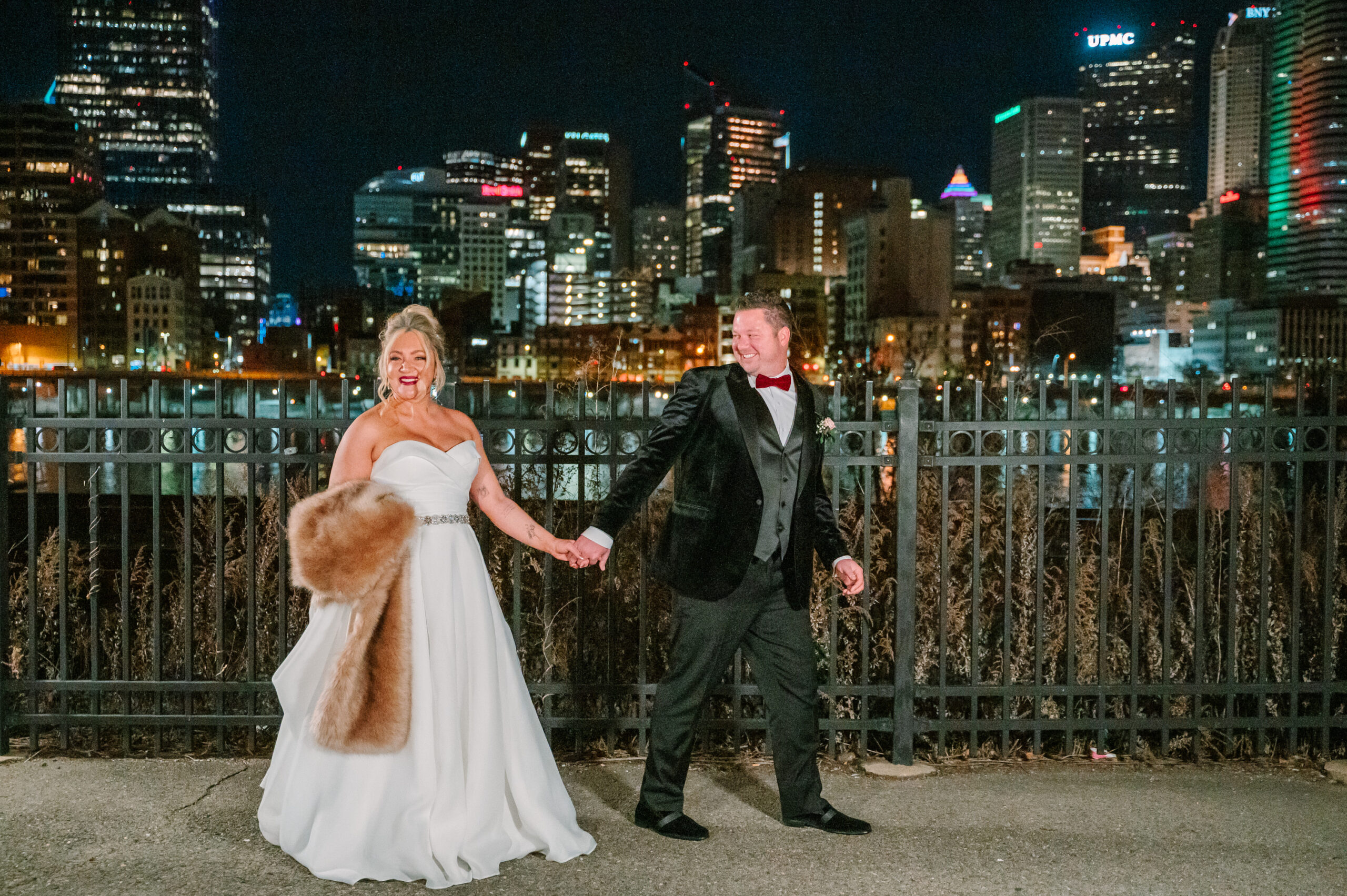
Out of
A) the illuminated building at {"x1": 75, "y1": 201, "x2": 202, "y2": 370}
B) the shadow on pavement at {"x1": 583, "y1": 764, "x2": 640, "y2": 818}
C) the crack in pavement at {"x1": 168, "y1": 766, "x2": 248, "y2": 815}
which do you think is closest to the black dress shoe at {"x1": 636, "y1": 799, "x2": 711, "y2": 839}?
the shadow on pavement at {"x1": 583, "y1": 764, "x2": 640, "y2": 818}

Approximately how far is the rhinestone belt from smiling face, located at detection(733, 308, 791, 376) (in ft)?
4.06

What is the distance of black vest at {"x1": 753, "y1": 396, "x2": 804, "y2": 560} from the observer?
4.58 m

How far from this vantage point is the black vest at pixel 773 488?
458 centimetres

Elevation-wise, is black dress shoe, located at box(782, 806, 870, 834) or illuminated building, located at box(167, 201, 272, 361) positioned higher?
illuminated building, located at box(167, 201, 272, 361)

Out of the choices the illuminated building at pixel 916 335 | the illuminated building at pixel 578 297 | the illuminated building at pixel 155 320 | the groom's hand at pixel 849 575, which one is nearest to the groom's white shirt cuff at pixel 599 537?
the groom's hand at pixel 849 575

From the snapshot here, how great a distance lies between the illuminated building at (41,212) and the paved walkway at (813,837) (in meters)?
139

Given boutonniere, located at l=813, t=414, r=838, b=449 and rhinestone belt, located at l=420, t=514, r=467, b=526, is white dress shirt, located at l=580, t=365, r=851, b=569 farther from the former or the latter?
rhinestone belt, located at l=420, t=514, r=467, b=526

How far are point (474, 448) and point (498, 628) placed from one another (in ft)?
2.25

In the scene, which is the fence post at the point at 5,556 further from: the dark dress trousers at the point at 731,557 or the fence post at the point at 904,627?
the fence post at the point at 904,627

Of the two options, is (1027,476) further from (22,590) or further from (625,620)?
(22,590)

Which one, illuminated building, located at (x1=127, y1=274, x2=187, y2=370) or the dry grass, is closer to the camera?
the dry grass

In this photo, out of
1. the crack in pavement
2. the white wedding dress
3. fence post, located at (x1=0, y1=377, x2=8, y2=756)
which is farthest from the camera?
fence post, located at (x1=0, y1=377, x2=8, y2=756)

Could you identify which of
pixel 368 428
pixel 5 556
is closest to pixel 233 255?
pixel 5 556

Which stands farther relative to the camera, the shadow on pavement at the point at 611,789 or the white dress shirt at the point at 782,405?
the shadow on pavement at the point at 611,789
